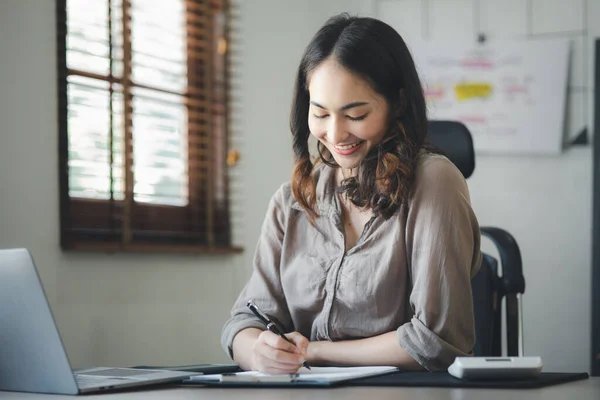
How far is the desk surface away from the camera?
3.23 feet

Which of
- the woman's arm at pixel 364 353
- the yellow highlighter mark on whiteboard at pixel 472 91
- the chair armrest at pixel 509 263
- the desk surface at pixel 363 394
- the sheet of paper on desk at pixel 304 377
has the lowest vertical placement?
the woman's arm at pixel 364 353

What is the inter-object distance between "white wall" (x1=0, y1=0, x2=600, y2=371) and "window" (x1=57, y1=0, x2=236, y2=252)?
0.21ft

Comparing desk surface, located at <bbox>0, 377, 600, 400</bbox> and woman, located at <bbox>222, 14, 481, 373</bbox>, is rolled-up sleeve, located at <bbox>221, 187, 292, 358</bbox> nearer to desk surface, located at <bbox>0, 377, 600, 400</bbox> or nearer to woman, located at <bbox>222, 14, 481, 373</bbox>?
woman, located at <bbox>222, 14, 481, 373</bbox>

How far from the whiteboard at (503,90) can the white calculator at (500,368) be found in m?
2.38

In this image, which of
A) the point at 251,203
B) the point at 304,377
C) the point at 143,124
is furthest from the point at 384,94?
the point at 251,203

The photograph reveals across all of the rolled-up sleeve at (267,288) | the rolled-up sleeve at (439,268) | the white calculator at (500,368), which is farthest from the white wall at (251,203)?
the white calculator at (500,368)

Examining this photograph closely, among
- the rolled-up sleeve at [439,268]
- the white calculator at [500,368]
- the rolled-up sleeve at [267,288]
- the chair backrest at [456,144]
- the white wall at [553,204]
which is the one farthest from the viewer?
the white wall at [553,204]

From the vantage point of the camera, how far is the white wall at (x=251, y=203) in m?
2.30

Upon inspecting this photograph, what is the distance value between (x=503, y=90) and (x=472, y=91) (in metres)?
0.13

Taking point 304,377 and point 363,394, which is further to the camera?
point 304,377

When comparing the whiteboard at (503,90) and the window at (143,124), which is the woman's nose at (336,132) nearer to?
the window at (143,124)

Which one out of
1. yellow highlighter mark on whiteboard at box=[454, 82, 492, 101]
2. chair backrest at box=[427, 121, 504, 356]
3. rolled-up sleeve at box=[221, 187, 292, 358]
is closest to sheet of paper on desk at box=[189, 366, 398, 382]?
rolled-up sleeve at box=[221, 187, 292, 358]

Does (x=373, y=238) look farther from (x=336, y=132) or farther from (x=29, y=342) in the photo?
(x=29, y=342)

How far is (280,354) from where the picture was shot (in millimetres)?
1312
